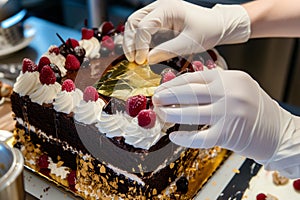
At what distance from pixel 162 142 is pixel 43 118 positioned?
1.30 feet

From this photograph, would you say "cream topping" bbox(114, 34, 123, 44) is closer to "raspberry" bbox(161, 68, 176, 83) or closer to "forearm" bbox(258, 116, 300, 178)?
Answer: "raspberry" bbox(161, 68, 176, 83)

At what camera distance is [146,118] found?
121 cm

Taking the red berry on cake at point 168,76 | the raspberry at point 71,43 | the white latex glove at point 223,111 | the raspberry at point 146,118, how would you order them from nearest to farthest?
the white latex glove at point 223,111 < the raspberry at point 146,118 < the red berry on cake at point 168,76 < the raspberry at point 71,43

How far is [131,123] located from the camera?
1.25 meters

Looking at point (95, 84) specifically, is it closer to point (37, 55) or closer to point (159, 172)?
point (159, 172)

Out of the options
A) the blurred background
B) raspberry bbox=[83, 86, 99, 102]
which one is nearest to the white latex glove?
raspberry bbox=[83, 86, 99, 102]

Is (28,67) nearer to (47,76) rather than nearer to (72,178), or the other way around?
(47,76)

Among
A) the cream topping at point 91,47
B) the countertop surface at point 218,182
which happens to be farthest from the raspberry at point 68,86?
the countertop surface at point 218,182

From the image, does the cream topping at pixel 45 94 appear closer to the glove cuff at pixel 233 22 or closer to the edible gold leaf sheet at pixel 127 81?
the edible gold leaf sheet at pixel 127 81

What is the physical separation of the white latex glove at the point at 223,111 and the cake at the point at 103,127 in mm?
118

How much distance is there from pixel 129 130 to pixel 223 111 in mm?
269

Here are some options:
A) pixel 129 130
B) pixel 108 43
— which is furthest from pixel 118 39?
pixel 129 130

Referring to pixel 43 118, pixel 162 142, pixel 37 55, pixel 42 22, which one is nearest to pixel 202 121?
pixel 162 142

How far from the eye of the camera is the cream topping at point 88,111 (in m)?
1.30
